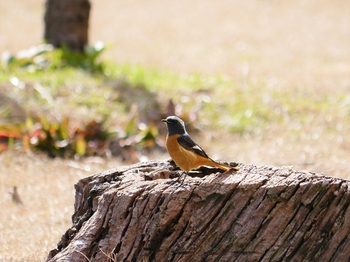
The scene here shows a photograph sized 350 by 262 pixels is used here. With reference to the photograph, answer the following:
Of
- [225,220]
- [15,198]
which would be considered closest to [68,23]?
[15,198]

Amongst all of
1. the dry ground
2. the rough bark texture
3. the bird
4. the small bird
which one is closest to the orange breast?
the bird

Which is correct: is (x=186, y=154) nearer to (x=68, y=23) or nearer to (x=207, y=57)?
(x=68, y=23)

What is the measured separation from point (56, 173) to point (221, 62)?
5.91 meters

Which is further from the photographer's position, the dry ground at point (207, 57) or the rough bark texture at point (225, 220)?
the dry ground at point (207, 57)

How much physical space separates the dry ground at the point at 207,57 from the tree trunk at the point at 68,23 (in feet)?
4.90

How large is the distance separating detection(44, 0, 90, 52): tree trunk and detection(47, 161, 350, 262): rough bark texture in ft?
25.0

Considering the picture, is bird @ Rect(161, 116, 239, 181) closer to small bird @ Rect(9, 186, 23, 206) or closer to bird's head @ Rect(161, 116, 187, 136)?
bird's head @ Rect(161, 116, 187, 136)

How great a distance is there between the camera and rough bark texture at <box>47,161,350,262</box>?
3266 millimetres

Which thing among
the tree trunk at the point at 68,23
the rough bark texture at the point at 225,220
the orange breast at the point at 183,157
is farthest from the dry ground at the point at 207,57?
the tree trunk at the point at 68,23

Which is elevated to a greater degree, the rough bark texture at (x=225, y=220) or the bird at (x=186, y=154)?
the bird at (x=186, y=154)

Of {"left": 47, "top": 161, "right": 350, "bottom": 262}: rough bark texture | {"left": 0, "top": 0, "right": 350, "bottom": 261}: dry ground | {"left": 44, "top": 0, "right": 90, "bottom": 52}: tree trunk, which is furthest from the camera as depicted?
{"left": 44, "top": 0, "right": 90, "bottom": 52}: tree trunk

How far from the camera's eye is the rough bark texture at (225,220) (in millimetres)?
3266

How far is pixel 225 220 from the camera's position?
130 inches

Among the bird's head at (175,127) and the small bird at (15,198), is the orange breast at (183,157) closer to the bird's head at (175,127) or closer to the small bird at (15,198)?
the bird's head at (175,127)
